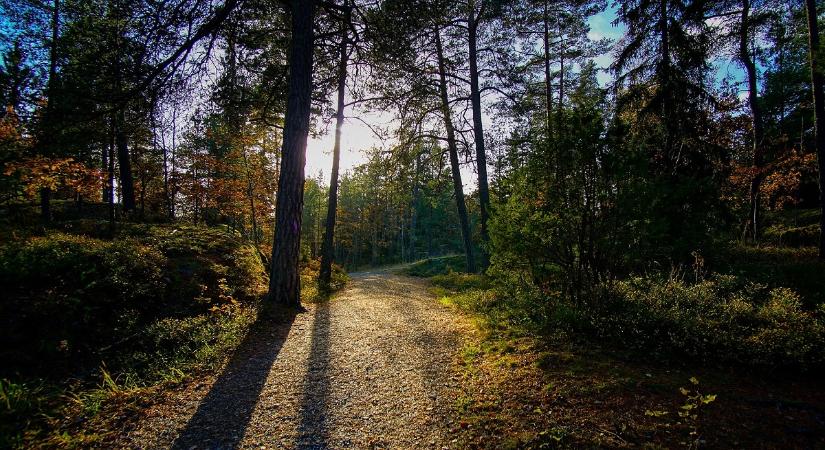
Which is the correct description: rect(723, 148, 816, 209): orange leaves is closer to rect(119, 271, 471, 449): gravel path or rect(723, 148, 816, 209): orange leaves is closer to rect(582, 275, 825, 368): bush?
rect(582, 275, 825, 368): bush

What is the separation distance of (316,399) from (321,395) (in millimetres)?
98

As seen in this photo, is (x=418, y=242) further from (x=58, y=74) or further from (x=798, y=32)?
(x=58, y=74)

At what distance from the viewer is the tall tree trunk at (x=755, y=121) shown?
46.4ft

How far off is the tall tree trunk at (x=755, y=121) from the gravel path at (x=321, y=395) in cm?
1554

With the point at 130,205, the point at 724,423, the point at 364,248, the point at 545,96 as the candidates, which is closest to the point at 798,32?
the point at 545,96

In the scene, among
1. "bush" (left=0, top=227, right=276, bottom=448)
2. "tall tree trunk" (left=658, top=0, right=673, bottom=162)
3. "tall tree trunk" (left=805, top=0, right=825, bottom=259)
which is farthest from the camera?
"tall tree trunk" (left=658, top=0, right=673, bottom=162)

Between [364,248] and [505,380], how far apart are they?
148 ft

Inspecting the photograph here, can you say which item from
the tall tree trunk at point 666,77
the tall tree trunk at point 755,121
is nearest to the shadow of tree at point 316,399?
the tall tree trunk at point 666,77

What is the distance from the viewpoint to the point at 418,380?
13.9 feet

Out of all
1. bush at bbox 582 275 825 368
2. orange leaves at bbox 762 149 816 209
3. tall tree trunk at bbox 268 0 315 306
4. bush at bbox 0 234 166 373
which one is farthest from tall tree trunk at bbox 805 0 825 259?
bush at bbox 0 234 166 373

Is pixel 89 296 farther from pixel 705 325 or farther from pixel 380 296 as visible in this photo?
pixel 705 325

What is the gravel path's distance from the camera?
3090 millimetres

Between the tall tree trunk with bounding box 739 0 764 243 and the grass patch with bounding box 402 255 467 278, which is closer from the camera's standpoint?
the tall tree trunk with bounding box 739 0 764 243

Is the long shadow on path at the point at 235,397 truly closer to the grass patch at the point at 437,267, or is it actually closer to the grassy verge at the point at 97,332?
the grassy verge at the point at 97,332
